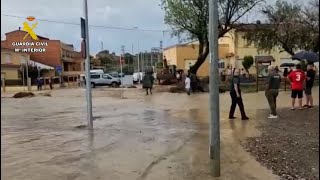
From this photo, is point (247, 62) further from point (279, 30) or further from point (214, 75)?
point (214, 75)

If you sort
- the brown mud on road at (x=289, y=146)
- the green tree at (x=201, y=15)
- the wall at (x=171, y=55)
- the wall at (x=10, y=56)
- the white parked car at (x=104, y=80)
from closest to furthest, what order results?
the wall at (x=10, y=56)
the brown mud on road at (x=289, y=146)
the green tree at (x=201, y=15)
the white parked car at (x=104, y=80)
the wall at (x=171, y=55)

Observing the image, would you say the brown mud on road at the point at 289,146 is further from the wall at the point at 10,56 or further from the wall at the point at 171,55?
the wall at the point at 171,55

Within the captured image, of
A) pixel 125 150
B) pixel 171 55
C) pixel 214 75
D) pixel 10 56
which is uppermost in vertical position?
pixel 171 55

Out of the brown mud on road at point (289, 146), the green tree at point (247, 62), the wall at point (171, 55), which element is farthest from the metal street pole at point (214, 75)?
the wall at point (171, 55)

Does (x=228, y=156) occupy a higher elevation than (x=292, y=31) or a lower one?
lower

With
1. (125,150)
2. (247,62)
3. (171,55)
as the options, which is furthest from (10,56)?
(171,55)

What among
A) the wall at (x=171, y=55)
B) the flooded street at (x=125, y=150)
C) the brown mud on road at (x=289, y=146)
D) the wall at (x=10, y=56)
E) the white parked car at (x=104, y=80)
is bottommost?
the flooded street at (x=125, y=150)

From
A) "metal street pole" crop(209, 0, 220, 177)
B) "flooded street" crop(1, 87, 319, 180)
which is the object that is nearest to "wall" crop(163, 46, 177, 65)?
"flooded street" crop(1, 87, 319, 180)

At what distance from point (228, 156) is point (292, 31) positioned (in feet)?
87.2

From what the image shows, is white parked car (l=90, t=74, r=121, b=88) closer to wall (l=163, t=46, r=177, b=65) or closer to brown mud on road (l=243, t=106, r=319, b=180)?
wall (l=163, t=46, r=177, b=65)

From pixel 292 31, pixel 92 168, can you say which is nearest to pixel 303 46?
pixel 292 31

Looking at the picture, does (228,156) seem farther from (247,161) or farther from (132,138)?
(132,138)

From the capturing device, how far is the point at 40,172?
26.4 ft

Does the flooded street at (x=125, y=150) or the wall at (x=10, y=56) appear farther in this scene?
the flooded street at (x=125, y=150)
